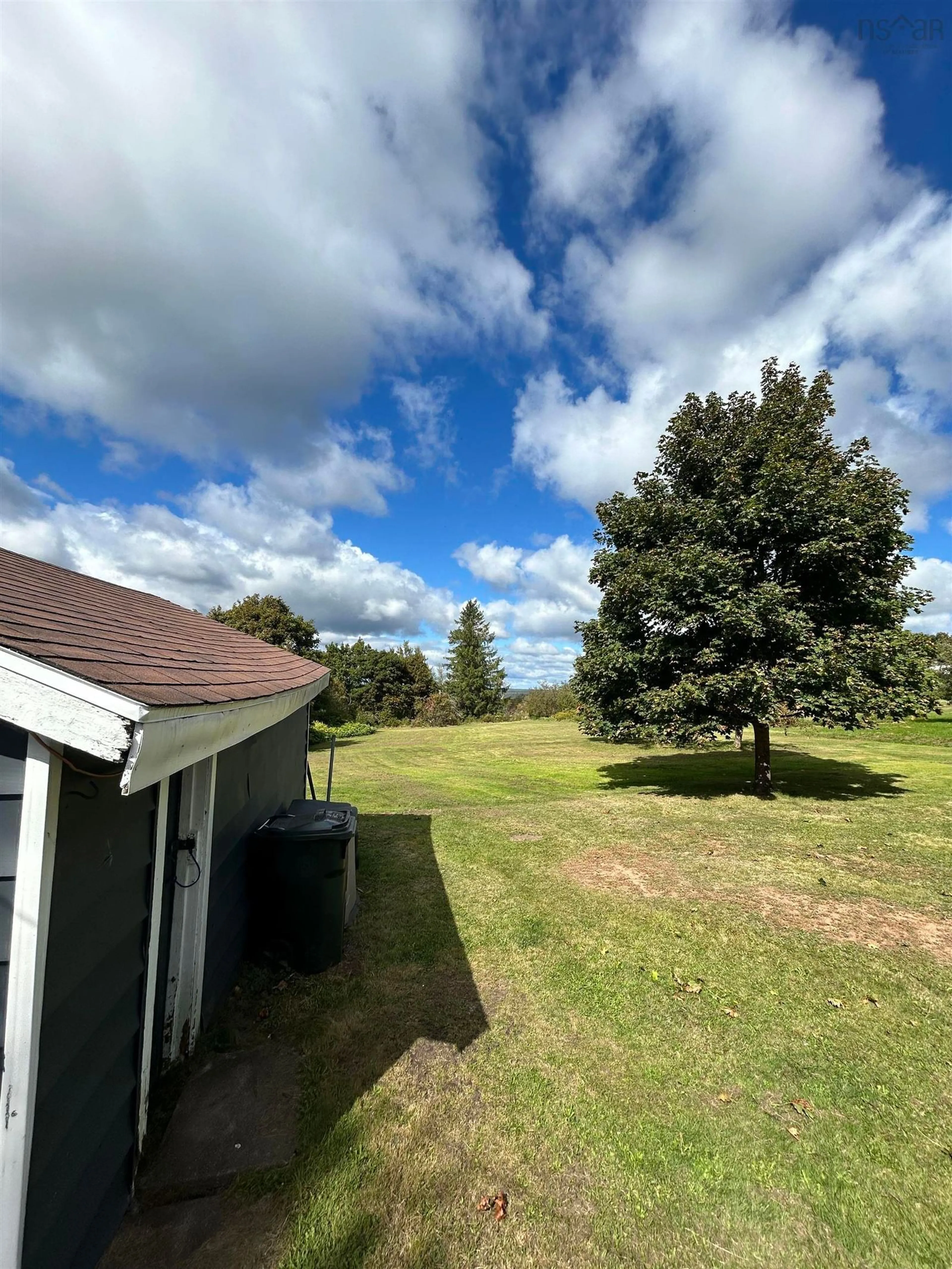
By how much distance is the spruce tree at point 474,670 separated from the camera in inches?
1869

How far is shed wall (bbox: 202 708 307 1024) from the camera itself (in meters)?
3.54

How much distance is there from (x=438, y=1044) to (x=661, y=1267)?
168 cm

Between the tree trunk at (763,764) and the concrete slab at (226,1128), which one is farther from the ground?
the tree trunk at (763,764)

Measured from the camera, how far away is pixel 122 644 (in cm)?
257

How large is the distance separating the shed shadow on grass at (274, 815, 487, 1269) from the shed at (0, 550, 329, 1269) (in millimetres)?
818

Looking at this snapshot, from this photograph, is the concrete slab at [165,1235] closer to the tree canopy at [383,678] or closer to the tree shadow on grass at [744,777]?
the tree shadow on grass at [744,777]

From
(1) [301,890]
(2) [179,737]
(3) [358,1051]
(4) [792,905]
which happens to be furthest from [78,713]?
(4) [792,905]

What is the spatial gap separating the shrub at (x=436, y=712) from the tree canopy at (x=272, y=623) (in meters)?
11.2

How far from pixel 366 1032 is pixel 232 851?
5.21 feet

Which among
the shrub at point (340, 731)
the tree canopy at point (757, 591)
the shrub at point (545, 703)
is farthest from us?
the shrub at point (545, 703)

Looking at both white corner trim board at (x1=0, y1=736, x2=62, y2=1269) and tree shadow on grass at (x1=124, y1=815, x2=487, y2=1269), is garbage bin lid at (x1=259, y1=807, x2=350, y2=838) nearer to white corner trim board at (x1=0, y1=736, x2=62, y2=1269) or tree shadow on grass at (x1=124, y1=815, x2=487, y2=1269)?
tree shadow on grass at (x1=124, y1=815, x2=487, y2=1269)

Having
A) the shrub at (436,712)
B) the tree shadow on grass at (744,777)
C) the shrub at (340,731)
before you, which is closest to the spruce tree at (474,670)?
the shrub at (436,712)

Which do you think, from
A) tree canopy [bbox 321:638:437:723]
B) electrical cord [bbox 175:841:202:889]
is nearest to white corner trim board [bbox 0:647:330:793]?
electrical cord [bbox 175:841:202:889]

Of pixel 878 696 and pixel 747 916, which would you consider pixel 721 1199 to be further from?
pixel 878 696
